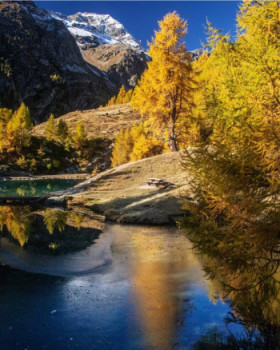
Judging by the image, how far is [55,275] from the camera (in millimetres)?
9984

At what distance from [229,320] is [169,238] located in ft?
26.1

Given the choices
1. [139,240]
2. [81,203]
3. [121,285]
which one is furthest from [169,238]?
[81,203]

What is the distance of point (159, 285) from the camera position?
30.2 ft

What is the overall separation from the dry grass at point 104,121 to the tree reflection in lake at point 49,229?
75.0 m

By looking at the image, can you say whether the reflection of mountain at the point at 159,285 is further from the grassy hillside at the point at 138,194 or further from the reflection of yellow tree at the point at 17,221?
the reflection of yellow tree at the point at 17,221

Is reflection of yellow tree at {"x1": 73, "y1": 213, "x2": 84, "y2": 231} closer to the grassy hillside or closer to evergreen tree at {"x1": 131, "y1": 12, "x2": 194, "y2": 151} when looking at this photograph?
the grassy hillside

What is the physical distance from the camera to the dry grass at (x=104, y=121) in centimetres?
9806

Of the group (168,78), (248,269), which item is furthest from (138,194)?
(248,269)

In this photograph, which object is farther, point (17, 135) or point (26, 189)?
point (17, 135)

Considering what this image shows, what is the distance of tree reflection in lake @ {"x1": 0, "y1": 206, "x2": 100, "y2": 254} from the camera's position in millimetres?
13495

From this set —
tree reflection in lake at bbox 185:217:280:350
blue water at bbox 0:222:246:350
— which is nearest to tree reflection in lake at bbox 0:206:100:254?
blue water at bbox 0:222:246:350

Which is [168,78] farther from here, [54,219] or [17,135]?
[17,135]

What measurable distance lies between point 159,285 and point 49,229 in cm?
913

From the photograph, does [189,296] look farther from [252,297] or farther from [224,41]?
[224,41]
